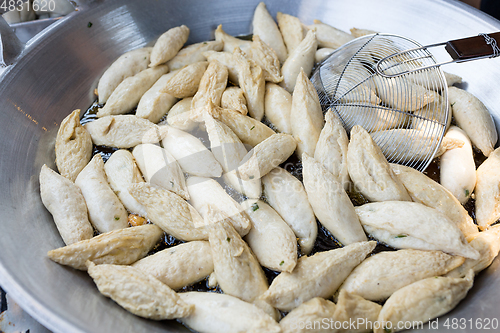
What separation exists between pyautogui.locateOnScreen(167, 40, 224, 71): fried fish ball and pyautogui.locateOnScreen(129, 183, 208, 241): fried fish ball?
88 cm

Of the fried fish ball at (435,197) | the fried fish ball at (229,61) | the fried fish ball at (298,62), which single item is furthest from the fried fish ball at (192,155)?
the fried fish ball at (435,197)

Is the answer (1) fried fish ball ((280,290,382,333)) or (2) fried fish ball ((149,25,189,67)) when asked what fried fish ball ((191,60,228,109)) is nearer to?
(2) fried fish ball ((149,25,189,67))

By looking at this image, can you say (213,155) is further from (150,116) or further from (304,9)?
(304,9)

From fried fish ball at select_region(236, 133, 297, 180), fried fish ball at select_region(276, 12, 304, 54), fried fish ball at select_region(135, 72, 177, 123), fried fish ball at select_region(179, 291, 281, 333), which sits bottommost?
fried fish ball at select_region(179, 291, 281, 333)

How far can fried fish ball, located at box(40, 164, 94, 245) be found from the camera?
111cm

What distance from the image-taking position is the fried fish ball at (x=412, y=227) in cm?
103

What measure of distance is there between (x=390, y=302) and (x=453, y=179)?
2.06 ft

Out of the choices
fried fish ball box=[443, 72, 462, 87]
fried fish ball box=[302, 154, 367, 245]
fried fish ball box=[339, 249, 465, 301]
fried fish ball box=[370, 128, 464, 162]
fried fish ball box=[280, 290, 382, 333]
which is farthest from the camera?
fried fish ball box=[443, 72, 462, 87]

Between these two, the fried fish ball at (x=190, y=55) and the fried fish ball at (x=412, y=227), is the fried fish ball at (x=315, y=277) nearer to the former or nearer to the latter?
the fried fish ball at (x=412, y=227)

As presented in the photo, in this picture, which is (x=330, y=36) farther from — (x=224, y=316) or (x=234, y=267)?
(x=224, y=316)

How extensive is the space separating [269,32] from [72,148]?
123 centimetres

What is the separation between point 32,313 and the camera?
2.85 ft

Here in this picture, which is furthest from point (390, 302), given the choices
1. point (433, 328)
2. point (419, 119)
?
point (419, 119)

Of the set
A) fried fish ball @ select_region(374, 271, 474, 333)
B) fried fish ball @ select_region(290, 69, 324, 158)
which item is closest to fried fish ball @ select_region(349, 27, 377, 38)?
fried fish ball @ select_region(290, 69, 324, 158)
